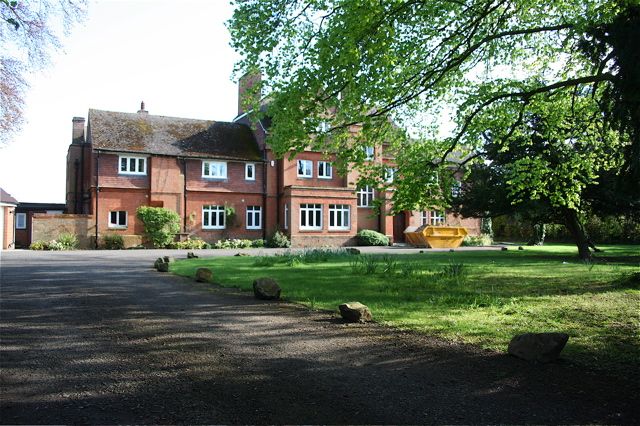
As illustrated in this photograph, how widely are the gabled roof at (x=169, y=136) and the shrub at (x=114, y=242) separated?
6165 mm

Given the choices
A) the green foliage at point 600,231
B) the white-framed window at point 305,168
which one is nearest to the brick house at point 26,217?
the white-framed window at point 305,168

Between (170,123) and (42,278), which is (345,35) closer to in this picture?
(42,278)

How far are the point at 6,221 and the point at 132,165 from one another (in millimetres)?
11181

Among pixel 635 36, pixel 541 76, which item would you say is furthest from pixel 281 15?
pixel 541 76

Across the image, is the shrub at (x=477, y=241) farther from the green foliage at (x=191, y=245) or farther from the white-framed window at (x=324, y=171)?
the green foliage at (x=191, y=245)

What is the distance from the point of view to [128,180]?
34625 mm

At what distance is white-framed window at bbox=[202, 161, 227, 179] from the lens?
36.9 metres

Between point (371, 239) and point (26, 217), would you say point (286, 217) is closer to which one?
point (371, 239)

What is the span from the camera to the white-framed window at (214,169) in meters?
36.9

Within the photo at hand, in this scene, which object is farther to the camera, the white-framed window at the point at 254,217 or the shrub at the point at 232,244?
the white-framed window at the point at 254,217

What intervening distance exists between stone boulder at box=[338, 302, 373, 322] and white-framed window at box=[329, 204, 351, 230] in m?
30.0

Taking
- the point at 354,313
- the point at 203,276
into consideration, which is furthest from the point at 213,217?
the point at 354,313

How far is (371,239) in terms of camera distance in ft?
122

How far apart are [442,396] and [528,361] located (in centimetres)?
168
